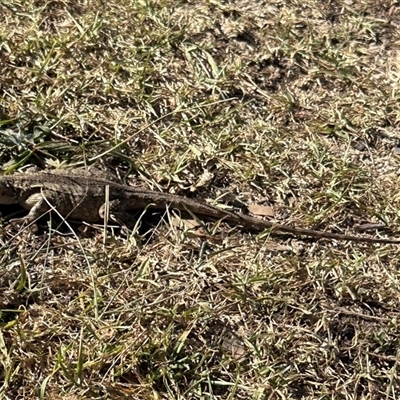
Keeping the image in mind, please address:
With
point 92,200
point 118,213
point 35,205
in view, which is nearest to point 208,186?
point 118,213

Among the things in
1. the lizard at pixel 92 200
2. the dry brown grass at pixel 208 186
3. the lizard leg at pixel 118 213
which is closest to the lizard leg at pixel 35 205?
the lizard at pixel 92 200

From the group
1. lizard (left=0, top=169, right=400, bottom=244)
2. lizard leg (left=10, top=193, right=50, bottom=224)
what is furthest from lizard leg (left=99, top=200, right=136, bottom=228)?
lizard leg (left=10, top=193, right=50, bottom=224)

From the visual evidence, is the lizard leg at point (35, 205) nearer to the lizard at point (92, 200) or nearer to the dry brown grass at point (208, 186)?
the lizard at point (92, 200)

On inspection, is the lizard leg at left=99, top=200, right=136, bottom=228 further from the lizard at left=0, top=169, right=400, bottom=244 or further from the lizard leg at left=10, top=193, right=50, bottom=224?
the lizard leg at left=10, top=193, right=50, bottom=224

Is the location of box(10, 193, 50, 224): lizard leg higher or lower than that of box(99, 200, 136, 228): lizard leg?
higher

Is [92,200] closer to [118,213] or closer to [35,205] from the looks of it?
[118,213]
